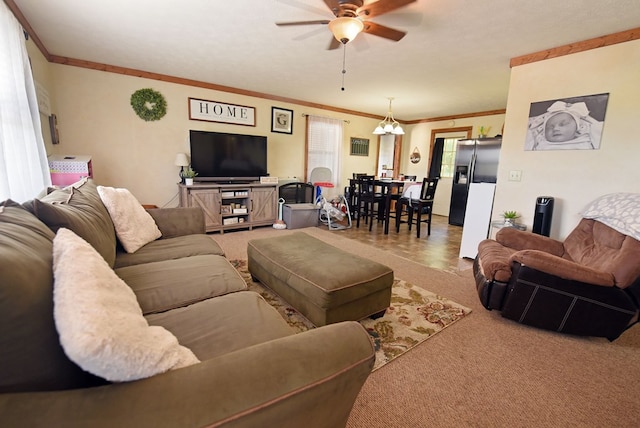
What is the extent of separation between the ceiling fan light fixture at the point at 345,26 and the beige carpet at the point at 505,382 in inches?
89.0

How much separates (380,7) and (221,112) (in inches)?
131

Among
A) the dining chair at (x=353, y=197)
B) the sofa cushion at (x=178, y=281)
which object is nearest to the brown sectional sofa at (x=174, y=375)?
the sofa cushion at (x=178, y=281)

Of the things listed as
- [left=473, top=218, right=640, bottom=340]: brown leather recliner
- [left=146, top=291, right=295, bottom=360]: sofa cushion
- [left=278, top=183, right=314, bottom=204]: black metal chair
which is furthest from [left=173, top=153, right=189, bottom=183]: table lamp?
[left=473, top=218, right=640, bottom=340]: brown leather recliner

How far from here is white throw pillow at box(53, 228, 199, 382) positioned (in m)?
0.57

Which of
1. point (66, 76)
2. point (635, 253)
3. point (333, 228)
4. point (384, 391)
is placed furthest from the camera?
point (333, 228)

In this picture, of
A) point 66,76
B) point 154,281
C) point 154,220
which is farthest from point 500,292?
point 66,76

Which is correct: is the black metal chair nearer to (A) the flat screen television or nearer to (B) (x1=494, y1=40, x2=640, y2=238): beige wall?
(A) the flat screen television

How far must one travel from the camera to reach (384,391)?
142cm

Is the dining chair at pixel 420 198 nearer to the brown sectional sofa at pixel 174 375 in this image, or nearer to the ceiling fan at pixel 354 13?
the ceiling fan at pixel 354 13

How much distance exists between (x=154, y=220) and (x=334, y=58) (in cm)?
259

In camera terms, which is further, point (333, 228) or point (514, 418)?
point (333, 228)

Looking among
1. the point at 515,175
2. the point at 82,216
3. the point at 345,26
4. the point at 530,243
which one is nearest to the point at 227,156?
the point at 345,26

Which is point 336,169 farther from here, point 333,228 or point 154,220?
point 154,220

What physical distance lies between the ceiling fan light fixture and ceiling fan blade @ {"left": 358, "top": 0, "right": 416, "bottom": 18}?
10cm
